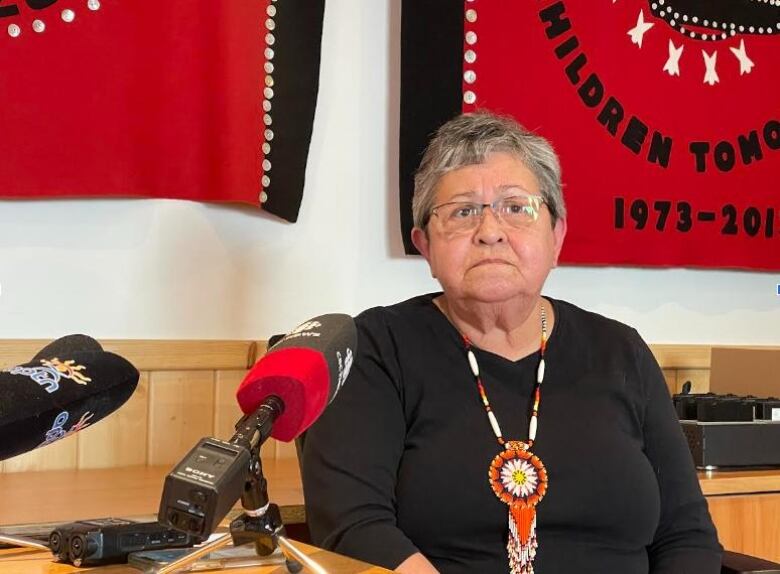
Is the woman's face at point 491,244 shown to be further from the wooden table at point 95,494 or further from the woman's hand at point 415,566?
the wooden table at point 95,494

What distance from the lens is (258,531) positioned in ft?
2.98

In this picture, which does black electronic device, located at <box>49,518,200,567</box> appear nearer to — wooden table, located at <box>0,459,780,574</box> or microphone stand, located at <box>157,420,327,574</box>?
microphone stand, located at <box>157,420,327,574</box>

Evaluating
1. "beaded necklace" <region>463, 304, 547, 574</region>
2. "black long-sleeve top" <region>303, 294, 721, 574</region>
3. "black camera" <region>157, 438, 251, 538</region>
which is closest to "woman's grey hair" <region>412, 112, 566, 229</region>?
"black long-sleeve top" <region>303, 294, 721, 574</region>

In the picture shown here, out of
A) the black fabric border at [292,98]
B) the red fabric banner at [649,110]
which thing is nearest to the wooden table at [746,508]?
the red fabric banner at [649,110]

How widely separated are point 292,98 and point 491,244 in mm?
845

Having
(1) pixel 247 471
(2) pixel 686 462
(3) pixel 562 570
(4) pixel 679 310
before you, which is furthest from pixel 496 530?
(4) pixel 679 310

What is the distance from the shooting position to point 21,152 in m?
2.04

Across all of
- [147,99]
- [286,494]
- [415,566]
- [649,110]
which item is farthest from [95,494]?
[649,110]

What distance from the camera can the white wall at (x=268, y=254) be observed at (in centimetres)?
213

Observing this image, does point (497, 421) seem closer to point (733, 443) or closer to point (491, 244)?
point (491, 244)

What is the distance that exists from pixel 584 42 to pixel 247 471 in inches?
81.4

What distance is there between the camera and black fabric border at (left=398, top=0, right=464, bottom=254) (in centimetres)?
242

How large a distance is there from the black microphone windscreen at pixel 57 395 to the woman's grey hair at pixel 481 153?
2.50 ft

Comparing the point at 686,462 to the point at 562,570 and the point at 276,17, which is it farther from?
the point at 276,17
